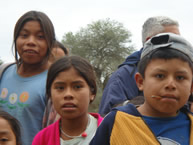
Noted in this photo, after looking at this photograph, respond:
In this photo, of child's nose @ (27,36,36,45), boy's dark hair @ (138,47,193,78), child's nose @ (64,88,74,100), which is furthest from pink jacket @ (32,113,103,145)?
boy's dark hair @ (138,47,193,78)

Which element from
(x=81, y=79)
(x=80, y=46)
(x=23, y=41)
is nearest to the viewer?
(x=81, y=79)

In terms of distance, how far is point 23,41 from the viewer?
110 inches

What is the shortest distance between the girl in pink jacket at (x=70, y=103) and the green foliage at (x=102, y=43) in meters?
20.6

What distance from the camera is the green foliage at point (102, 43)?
78.3 ft

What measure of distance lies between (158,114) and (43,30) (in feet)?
4.89

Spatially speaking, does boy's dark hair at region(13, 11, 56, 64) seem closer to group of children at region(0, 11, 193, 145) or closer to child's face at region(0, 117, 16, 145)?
group of children at region(0, 11, 193, 145)

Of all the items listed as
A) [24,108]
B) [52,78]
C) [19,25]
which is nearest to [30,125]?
[24,108]

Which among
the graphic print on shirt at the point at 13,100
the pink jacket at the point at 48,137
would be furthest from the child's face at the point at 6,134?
the graphic print on shirt at the point at 13,100

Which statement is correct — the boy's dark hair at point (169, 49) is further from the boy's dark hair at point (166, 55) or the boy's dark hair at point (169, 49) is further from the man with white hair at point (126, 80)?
the man with white hair at point (126, 80)

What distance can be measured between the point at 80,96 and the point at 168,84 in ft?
2.84

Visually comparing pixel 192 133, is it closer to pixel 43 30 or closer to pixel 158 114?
pixel 158 114

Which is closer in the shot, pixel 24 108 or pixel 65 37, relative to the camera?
pixel 24 108

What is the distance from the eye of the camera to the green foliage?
23.9 meters

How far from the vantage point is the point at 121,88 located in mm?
3027
